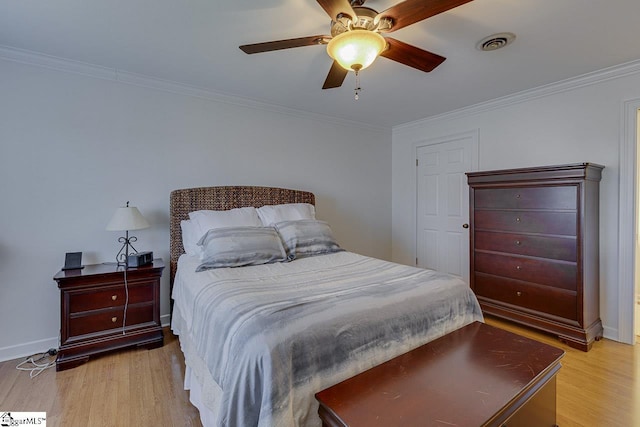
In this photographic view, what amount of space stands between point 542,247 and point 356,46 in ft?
8.07

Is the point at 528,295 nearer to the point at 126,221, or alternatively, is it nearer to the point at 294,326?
the point at 294,326

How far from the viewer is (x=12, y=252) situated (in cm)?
233

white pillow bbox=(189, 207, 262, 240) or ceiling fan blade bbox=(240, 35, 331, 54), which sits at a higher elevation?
ceiling fan blade bbox=(240, 35, 331, 54)

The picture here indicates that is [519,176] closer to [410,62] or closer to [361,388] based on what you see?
[410,62]

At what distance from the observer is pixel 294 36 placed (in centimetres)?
208

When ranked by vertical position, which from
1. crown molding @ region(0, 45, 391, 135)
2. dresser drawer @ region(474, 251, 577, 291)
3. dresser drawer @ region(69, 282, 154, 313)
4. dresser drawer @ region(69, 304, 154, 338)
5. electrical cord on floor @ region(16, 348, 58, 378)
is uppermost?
crown molding @ region(0, 45, 391, 135)

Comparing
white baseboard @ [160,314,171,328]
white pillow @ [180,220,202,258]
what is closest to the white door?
white pillow @ [180,220,202,258]

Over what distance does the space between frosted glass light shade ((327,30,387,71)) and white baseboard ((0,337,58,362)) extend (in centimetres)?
310

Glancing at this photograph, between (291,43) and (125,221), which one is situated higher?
(291,43)

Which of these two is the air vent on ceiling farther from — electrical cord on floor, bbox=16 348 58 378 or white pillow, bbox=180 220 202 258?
electrical cord on floor, bbox=16 348 58 378

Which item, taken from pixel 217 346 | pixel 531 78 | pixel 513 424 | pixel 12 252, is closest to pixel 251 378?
pixel 217 346

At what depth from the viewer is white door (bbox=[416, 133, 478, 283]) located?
12.3 ft

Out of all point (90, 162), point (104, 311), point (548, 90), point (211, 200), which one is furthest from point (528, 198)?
point (90, 162)

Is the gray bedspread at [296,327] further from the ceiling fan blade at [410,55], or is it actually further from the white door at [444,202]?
the white door at [444,202]
